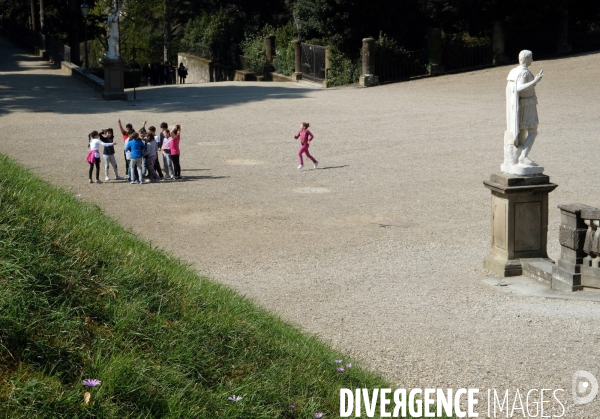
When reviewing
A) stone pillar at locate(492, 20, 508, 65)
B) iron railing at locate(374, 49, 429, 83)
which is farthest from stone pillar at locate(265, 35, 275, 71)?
stone pillar at locate(492, 20, 508, 65)

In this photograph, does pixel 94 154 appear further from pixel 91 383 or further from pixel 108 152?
pixel 91 383

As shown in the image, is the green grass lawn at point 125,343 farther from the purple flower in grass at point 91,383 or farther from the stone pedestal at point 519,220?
the stone pedestal at point 519,220

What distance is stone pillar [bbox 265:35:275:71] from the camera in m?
48.3

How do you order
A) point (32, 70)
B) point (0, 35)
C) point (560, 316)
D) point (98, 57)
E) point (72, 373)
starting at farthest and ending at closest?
point (98, 57)
point (0, 35)
point (32, 70)
point (560, 316)
point (72, 373)

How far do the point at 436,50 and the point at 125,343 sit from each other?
118 ft

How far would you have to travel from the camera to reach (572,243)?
11195mm

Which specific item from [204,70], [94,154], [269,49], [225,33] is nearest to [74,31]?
[204,70]

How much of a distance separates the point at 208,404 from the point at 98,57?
226 feet

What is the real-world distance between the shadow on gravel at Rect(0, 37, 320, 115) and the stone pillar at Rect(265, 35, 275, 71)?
20.0 ft

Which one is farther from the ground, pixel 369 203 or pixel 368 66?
pixel 368 66

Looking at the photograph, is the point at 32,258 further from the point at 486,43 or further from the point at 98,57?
the point at 98,57

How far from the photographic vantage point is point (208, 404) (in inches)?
231

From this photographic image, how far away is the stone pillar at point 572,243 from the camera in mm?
11125

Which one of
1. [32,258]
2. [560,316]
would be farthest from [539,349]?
[32,258]
